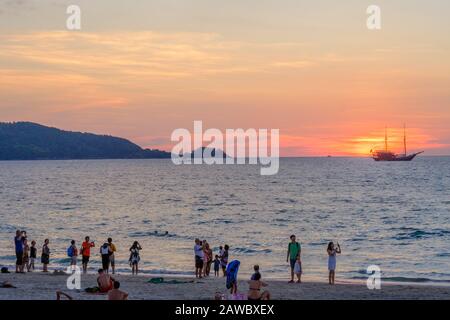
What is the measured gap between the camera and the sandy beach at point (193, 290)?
73.1ft

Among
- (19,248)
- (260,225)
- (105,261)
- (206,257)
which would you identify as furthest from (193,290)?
(260,225)

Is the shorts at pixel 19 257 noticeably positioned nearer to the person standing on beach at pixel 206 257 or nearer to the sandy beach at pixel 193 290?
the sandy beach at pixel 193 290

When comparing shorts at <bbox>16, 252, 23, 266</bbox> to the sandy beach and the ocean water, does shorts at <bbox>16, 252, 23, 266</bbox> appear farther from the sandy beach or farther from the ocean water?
the ocean water

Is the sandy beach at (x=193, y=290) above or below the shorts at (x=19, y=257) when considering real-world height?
below

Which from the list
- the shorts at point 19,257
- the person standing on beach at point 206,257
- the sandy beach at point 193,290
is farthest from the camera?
the shorts at point 19,257

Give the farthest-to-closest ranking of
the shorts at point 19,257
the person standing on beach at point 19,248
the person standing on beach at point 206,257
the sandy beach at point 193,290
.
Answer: the shorts at point 19,257, the person standing on beach at point 206,257, the person standing on beach at point 19,248, the sandy beach at point 193,290

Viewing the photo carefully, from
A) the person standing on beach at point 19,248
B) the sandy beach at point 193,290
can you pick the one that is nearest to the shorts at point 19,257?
the person standing on beach at point 19,248

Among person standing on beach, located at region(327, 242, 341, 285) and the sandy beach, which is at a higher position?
person standing on beach, located at region(327, 242, 341, 285)

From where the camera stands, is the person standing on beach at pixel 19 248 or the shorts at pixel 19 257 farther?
the shorts at pixel 19 257

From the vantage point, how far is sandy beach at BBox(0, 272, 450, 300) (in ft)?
73.1

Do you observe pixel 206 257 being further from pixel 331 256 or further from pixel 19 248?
pixel 19 248

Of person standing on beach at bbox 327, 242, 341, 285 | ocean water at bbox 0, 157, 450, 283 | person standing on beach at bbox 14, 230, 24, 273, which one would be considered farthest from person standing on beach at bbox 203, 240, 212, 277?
person standing on beach at bbox 14, 230, 24, 273
